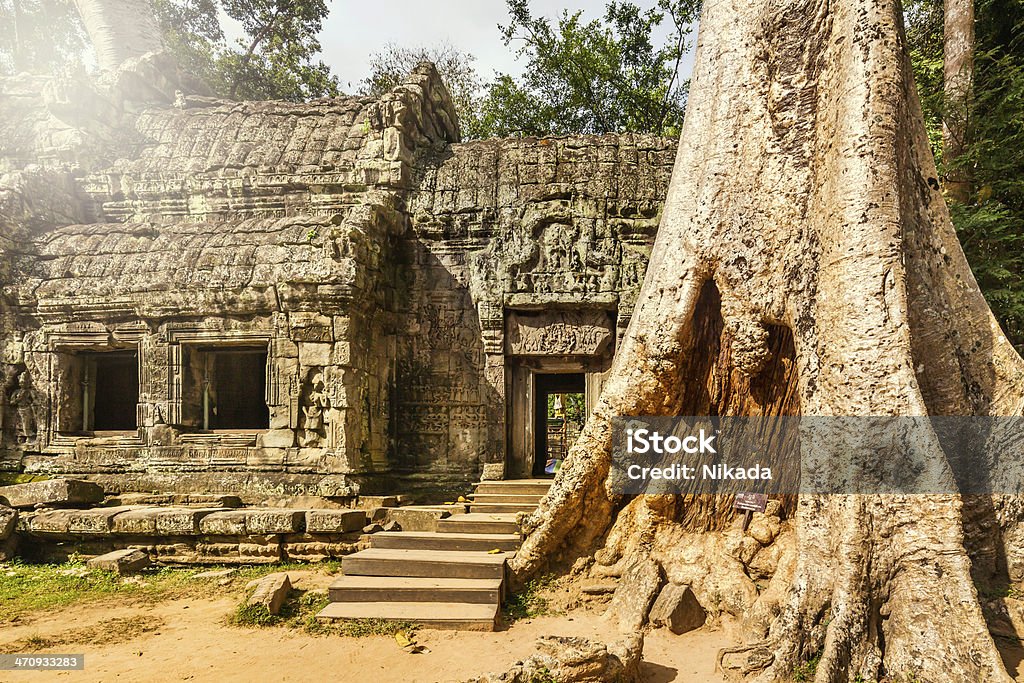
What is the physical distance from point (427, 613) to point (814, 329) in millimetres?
3121

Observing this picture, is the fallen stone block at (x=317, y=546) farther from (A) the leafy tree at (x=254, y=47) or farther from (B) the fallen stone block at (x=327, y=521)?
(A) the leafy tree at (x=254, y=47)

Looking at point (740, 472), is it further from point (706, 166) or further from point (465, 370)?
point (465, 370)

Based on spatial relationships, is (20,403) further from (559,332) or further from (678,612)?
(678,612)

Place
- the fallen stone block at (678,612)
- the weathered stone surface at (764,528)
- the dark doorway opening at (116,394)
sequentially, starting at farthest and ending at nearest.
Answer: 1. the dark doorway opening at (116,394)
2. the weathered stone surface at (764,528)
3. the fallen stone block at (678,612)

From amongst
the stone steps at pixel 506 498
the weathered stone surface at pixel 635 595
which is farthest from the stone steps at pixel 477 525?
the weathered stone surface at pixel 635 595

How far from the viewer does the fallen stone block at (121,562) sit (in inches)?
229

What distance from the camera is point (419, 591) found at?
183 inches

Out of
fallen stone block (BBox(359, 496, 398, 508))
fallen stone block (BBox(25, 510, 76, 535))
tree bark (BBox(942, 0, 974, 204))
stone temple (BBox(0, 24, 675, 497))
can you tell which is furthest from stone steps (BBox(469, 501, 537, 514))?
tree bark (BBox(942, 0, 974, 204))

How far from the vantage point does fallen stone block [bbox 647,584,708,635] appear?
4.03m

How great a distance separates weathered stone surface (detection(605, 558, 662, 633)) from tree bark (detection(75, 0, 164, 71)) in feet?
48.9

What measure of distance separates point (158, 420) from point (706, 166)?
6.75m

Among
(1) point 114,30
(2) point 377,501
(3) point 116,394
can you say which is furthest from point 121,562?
(1) point 114,30

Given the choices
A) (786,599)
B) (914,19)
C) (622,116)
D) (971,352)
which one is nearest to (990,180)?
(914,19)

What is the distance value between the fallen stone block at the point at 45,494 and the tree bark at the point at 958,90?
1070 cm
